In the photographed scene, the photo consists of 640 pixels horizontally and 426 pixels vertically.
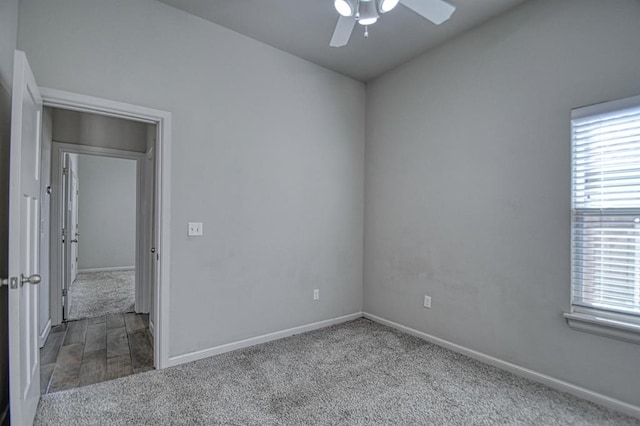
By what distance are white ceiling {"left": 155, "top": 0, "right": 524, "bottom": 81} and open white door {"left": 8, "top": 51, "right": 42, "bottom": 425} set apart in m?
1.44

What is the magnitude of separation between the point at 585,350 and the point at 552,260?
0.63 m

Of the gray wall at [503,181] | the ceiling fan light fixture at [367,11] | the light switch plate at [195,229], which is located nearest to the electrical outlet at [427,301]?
the gray wall at [503,181]

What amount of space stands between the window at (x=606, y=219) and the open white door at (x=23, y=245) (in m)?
3.31

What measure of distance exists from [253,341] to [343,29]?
2790mm

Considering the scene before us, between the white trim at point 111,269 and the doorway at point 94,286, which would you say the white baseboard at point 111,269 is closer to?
the white trim at point 111,269

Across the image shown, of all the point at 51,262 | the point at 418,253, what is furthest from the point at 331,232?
the point at 51,262

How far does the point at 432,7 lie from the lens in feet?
6.35

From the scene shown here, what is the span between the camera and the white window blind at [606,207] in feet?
6.72

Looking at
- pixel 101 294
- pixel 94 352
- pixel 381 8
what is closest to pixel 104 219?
pixel 101 294

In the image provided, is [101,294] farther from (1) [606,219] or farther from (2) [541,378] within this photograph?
(1) [606,219]

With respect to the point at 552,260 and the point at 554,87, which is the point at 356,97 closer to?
the point at 554,87

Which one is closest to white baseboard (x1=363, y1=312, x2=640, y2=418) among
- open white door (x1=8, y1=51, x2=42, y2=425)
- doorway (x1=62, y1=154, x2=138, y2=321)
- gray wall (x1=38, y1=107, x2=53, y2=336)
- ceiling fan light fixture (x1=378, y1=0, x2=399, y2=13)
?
ceiling fan light fixture (x1=378, y1=0, x2=399, y2=13)

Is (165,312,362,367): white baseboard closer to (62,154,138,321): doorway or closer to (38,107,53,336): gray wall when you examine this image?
(38,107,53,336): gray wall

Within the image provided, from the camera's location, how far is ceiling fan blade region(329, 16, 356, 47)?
2108mm
